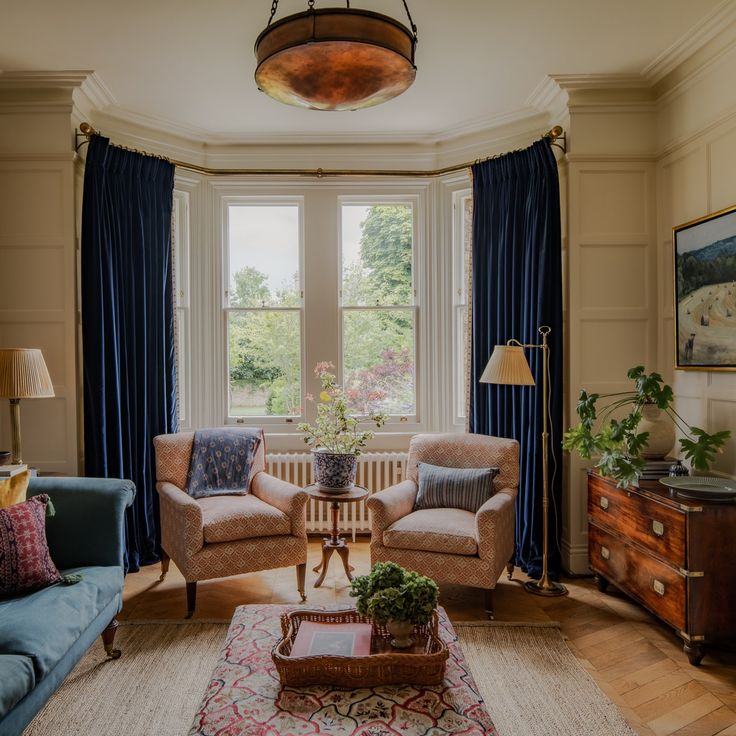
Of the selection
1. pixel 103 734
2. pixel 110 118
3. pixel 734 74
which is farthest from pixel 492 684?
pixel 110 118

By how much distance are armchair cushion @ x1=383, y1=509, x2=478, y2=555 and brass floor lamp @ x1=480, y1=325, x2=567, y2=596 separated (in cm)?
56

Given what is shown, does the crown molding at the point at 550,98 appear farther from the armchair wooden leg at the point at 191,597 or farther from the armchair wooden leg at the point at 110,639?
the armchair wooden leg at the point at 110,639

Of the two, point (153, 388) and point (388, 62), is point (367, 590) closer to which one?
point (388, 62)

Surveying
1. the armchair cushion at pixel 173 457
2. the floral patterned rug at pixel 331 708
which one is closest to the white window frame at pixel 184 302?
the armchair cushion at pixel 173 457

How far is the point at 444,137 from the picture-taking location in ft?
14.5

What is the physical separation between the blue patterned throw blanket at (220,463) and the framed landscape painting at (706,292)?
259cm

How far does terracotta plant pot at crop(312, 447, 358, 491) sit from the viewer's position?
353 cm

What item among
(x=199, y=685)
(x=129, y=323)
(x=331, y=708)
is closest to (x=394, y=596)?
(x=331, y=708)

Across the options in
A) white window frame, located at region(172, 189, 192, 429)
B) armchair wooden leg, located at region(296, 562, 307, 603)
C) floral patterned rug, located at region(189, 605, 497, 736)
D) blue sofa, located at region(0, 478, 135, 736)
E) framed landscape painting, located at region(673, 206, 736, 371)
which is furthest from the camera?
white window frame, located at region(172, 189, 192, 429)

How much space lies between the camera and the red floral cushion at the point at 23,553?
2.28 metres

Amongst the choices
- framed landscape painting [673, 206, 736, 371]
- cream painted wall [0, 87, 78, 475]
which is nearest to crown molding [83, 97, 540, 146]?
cream painted wall [0, 87, 78, 475]

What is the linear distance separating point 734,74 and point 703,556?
90.5 inches

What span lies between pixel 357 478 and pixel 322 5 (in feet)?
9.70

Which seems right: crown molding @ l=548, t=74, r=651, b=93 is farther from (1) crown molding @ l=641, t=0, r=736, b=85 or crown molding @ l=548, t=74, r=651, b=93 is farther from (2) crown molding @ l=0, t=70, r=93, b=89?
(2) crown molding @ l=0, t=70, r=93, b=89
